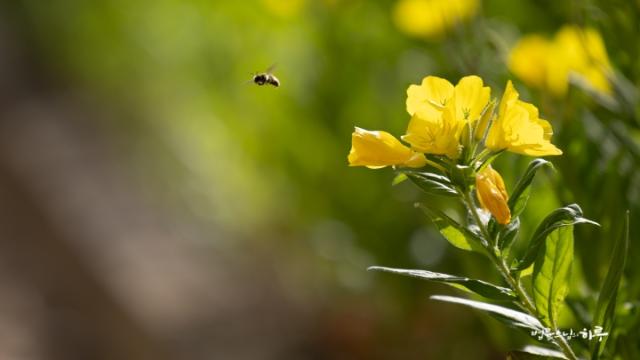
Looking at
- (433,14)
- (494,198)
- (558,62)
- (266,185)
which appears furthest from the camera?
(266,185)

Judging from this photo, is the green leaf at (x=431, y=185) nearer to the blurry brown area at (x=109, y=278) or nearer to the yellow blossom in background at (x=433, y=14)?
the yellow blossom in background at (x=433, y=14)

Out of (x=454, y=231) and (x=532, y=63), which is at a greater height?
(x=532, y=63)

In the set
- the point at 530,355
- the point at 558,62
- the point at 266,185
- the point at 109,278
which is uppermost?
the point at 266,185

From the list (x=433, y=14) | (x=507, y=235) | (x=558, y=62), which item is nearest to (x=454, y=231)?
(x=507, y=235)

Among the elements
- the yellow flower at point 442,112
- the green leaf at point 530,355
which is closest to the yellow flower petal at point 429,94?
the yellow flower at point 442,112

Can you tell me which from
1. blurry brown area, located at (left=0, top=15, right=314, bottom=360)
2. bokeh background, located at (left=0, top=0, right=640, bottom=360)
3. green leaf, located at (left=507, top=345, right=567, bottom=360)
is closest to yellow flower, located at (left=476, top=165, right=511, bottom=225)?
green leaf, located at (left=507, top=345, right=567, bottom=360)

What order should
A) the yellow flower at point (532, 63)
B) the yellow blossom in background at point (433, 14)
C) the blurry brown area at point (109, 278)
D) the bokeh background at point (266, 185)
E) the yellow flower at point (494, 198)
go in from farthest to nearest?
the blurry brown area at point (109, 278) → the yellow blossom in background at point (433, 14) → the yellow flower at point (532, 63) → the bokeh background at point (266, 185) → the yellow flower at point (494, 198)

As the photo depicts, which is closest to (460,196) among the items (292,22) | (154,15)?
(292,22)

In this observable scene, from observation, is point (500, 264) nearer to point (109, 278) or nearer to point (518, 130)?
point (518, 130)
